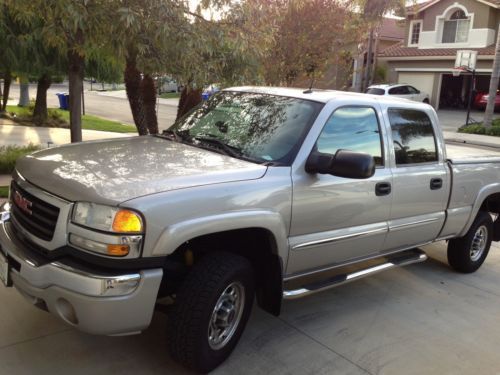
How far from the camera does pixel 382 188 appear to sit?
4.11 m

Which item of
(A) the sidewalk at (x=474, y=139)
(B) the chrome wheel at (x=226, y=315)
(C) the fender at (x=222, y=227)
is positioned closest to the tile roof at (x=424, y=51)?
(A) the sidewalk at (x=474, y=139)

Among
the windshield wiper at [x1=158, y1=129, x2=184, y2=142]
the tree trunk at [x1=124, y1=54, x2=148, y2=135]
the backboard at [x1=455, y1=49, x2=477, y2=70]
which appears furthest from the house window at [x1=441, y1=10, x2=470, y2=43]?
the windshield wiper at [x1=158, y1=129, x2=184, y2=142]

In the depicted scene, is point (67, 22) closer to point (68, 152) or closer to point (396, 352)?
point (68, 152)

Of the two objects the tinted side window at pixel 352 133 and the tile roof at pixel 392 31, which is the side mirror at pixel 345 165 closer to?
the tinted side window at pixel 352 133

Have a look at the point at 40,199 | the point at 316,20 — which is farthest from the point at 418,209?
the point at 316,20

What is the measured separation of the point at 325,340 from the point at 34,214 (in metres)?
2.23

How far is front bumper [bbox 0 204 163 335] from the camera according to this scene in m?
2.69

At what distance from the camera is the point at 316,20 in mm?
10156

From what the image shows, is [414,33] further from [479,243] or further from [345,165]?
[345,165]

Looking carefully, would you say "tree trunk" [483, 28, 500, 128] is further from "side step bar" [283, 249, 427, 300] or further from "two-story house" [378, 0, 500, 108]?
"side step bar" [283, 249, 427, 300]

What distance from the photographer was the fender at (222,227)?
2.82 m

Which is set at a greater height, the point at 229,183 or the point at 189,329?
the point at 229,183

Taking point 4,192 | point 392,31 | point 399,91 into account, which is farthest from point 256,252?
point 392,31

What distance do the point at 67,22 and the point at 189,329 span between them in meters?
3.26
